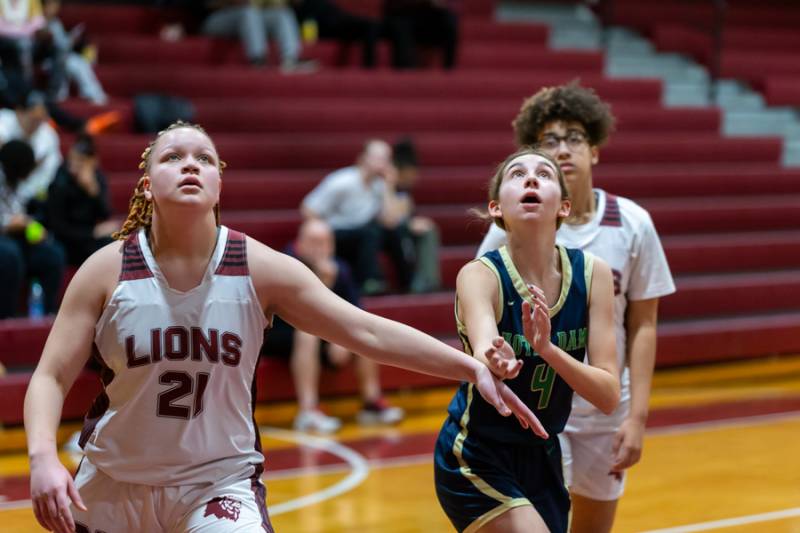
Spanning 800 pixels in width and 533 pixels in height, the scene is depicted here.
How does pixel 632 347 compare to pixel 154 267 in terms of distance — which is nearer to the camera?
pixel 154 267

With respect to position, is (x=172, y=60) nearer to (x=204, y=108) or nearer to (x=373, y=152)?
(x=204, y=108)

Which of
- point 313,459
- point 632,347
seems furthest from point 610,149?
point 632,347

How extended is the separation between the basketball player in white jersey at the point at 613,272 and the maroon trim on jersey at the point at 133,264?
1424mm

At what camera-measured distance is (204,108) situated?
9.38 m

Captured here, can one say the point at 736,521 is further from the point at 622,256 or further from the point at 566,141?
the point at 566,141

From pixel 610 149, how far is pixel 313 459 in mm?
5401

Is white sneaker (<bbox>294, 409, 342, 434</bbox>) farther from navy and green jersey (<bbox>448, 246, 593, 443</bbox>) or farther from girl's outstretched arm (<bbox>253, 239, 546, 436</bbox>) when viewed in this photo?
girl's outstretched arm (<bbox>253, 239, 546, 436</bbox>)

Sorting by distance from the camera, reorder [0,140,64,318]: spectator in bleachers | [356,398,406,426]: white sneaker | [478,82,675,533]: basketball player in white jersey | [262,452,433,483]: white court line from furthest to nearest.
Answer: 1. [356,398,406,426]: white sneaker
2. [0,140,64,318]: spectator in bleachers
3. [262,452,433,483]: white court line
4. [478,82,675,533]: basketball player in white jersey

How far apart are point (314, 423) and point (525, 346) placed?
3.96m

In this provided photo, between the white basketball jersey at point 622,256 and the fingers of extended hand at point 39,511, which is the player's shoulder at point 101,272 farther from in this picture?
the white basketball jersey at point 622,256

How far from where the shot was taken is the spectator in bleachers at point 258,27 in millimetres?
10180

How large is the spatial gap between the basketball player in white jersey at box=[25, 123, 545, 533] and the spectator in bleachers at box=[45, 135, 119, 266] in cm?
457

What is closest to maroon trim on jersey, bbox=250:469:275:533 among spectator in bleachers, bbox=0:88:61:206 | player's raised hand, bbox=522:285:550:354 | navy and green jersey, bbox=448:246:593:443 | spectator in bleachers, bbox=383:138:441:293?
navy and green jersey, bbox=448:246:593:443

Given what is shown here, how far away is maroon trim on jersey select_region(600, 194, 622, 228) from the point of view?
3701mm
